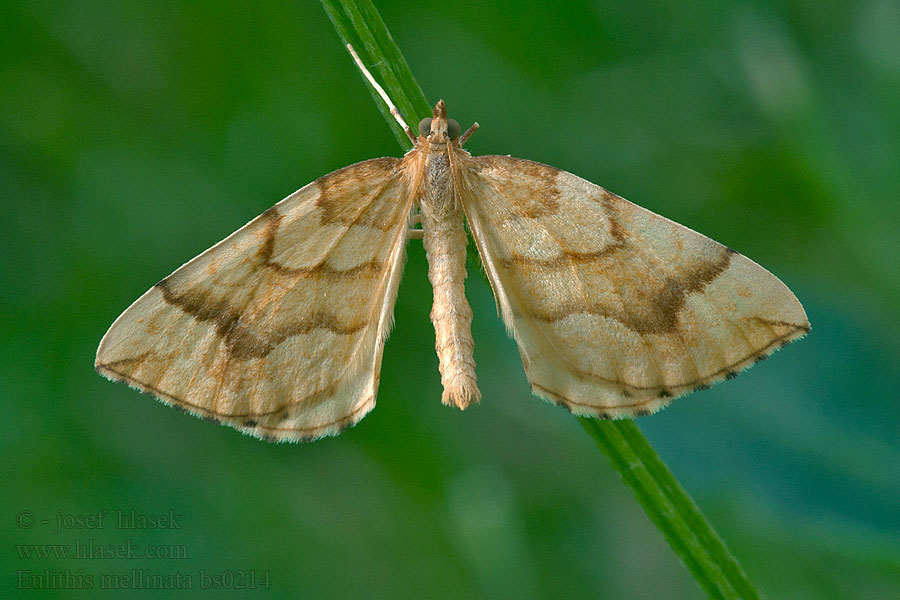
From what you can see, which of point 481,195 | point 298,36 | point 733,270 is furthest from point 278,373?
point 298,36

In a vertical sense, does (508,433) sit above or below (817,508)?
above

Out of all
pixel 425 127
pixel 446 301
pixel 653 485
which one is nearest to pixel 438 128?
pixel 425 127

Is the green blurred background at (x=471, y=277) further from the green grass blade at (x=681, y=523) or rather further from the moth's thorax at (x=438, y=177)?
the moth's thorax at (x=438, y=177)

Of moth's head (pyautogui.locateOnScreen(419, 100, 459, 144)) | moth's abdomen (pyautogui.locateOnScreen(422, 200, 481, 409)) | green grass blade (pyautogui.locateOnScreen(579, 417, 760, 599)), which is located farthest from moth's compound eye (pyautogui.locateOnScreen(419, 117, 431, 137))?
green grass blade (pyautogui.locateOnScreen(579, 417, 760, 599))

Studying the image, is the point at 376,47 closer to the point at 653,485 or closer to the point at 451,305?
the point at 451,305

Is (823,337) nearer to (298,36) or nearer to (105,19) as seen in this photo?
(298,36)

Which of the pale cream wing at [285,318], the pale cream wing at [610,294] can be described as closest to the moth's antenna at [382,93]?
the pale cream wing at [285,318]
